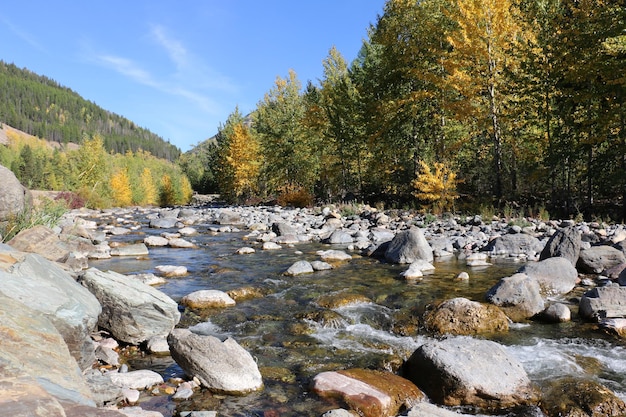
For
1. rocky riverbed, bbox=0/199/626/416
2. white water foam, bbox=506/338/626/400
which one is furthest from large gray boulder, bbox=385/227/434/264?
white water foam, bbox=506/338/626/400

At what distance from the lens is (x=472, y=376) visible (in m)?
3.92

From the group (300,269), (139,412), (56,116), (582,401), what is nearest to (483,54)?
(300,269)

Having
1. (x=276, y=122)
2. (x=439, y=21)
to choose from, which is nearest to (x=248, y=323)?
(x=439, y=21)

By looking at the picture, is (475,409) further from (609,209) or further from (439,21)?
(439,21)

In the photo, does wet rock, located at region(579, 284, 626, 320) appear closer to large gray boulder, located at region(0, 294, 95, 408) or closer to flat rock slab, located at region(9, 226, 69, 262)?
large gray boulder, located at region(0, 294, 95, 408)

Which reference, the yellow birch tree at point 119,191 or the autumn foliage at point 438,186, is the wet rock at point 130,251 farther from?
the yellow birch tree at point 119,191

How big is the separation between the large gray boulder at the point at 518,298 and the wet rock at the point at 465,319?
0.48 metres

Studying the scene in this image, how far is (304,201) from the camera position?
26781 millimetres

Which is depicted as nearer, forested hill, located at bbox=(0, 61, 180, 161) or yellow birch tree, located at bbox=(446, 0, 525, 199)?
yellow birch tree, located at bbox=(446, 0, 525, 199)

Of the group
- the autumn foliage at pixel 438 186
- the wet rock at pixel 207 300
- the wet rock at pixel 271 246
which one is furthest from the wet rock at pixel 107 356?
the autumn foliage at pixel 438 186

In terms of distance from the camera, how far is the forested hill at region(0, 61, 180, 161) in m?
159

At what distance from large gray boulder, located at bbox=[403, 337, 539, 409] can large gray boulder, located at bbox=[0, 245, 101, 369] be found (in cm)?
320

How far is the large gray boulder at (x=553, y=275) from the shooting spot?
286 inches

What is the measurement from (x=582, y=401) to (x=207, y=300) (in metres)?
5.09
